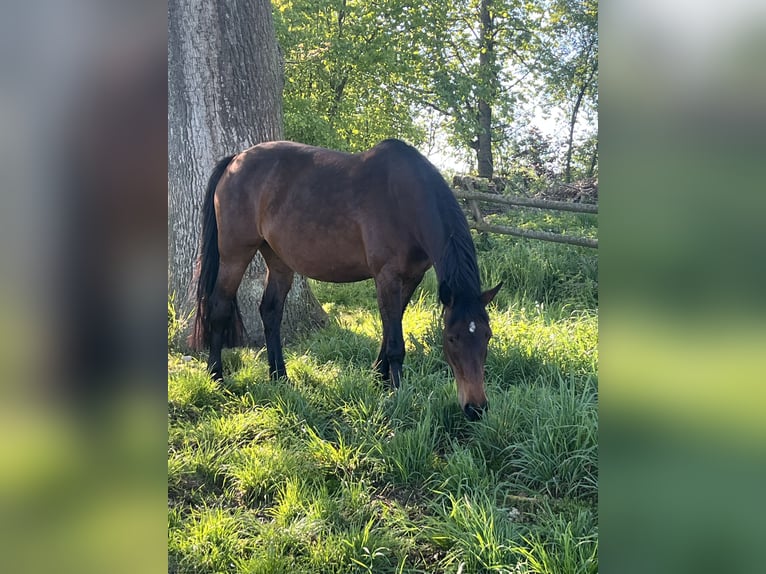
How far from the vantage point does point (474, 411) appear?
2.48 metres

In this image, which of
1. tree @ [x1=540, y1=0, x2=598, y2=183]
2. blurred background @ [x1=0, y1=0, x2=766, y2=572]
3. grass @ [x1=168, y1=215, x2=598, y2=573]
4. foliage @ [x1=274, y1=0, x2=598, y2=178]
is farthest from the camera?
foliage @ [x1=274, y1=0, x2=598, y2=178]

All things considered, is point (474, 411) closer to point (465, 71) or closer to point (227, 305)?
point (465, 71)

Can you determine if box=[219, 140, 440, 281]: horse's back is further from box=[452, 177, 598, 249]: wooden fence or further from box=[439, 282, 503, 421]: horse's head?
box=[439, 282, 503, 421]: horse's head

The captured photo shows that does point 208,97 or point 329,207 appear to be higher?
point 208,97

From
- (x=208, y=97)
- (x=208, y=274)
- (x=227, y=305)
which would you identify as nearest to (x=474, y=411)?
(x=227, y=305)

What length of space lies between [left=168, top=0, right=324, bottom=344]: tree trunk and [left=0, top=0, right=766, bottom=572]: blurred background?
2.56m

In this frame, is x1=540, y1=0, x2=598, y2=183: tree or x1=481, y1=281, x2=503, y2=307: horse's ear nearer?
x1=540, y1=0, x2=598, y2=183: tree

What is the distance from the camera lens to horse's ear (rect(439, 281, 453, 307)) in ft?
8.62

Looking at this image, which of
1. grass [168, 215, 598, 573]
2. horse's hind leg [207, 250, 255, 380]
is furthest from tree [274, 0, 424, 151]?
grass [168, 215, 598, 573]
